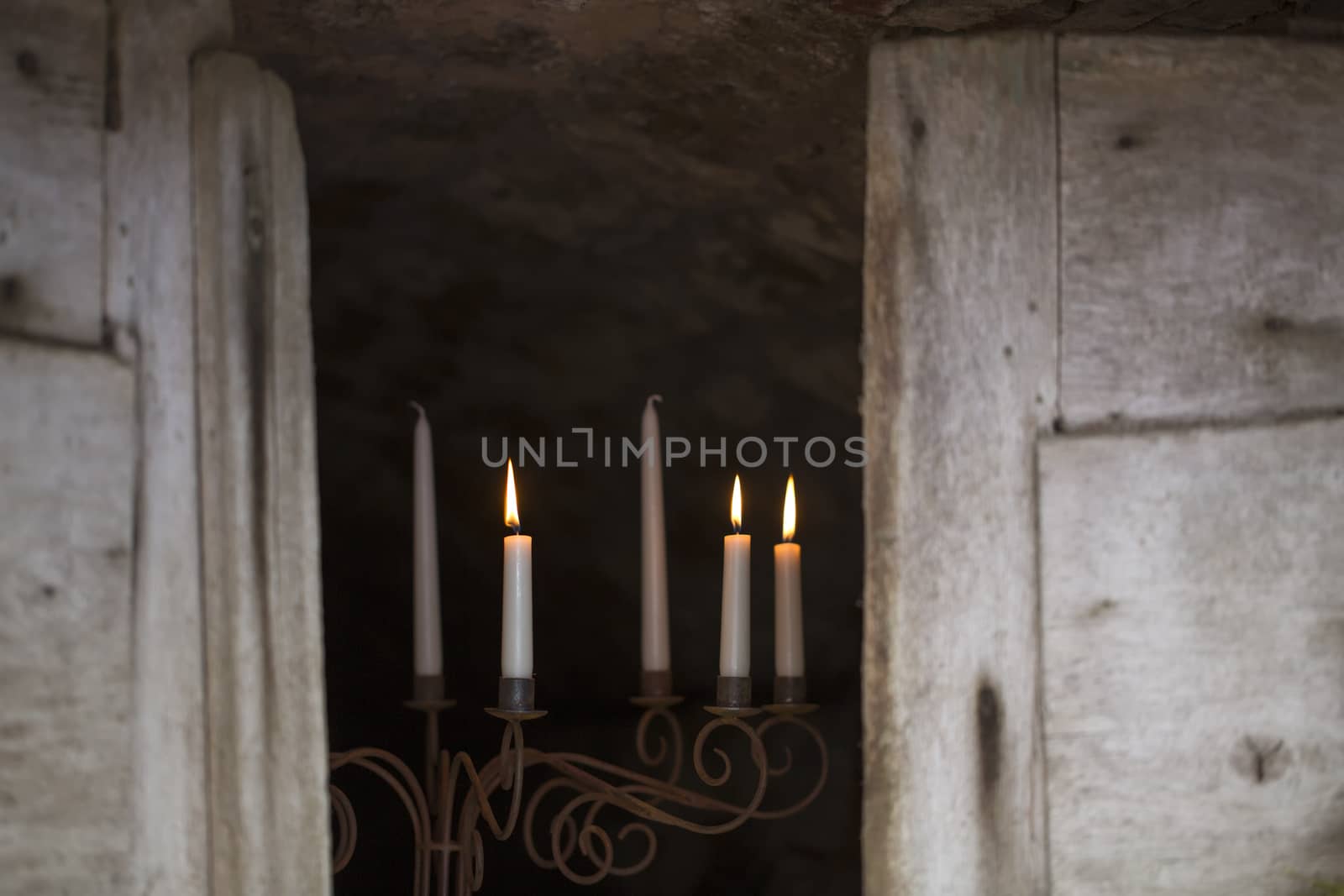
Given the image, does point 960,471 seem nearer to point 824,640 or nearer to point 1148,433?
point 1148,433

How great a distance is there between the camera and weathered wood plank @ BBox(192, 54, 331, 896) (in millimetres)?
1070

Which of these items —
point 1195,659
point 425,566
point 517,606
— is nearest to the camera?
point 1195,659

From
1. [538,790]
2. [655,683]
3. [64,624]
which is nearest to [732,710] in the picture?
[655,683]

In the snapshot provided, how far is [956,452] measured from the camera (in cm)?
115

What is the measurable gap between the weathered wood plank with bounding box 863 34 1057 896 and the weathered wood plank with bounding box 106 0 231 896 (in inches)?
21.6

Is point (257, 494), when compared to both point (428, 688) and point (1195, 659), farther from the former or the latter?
point (1195, 659)

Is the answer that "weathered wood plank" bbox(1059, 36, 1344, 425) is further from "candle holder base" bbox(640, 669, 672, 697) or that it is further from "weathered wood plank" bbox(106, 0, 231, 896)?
"weathered wood plank" bbox(106, 0, 231, 896)

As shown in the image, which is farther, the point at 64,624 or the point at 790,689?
the point at 790,689

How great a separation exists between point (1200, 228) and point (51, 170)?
96 cm

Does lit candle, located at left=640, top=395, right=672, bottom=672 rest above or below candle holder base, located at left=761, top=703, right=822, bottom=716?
above

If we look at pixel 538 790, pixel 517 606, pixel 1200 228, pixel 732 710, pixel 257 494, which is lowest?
pixel 538 790

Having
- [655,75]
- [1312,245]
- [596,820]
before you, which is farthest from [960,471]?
[596,820]

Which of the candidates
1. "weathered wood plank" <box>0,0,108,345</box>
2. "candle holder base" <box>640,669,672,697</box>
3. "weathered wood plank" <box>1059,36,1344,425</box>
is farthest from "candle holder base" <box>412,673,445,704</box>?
"weathered wood plank" <box>1059,36,1344,425</box>

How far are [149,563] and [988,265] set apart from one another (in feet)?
2.41
